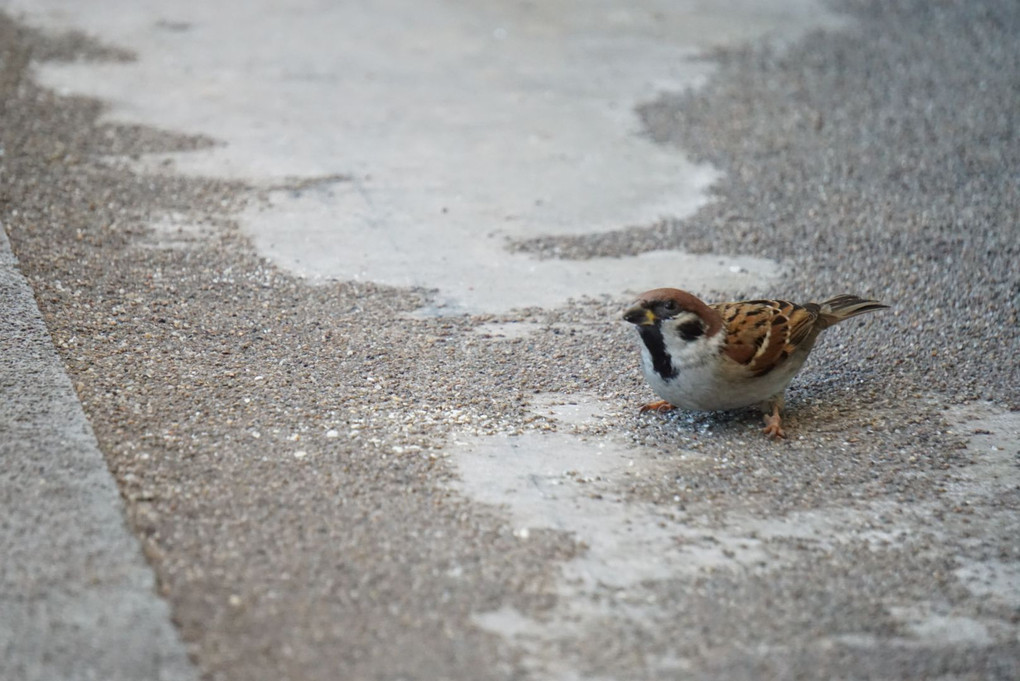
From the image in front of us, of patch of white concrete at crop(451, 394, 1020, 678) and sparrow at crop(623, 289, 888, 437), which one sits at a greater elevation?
sparrow at crop(623, 289, 888, 437)

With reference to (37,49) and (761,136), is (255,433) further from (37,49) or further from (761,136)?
(37,49)

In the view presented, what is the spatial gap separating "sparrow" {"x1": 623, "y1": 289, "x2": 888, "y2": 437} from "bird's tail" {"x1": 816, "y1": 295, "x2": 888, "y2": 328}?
0.30 meters

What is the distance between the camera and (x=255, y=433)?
364 cm

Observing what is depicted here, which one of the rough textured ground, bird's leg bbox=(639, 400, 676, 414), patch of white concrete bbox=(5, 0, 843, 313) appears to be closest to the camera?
the rough textured ground

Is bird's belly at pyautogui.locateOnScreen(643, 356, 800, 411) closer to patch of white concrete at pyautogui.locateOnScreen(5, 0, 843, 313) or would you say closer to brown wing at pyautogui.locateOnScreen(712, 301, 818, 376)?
brown wing at pyautogui.locateOnScreen(712, 301, 818, 376)

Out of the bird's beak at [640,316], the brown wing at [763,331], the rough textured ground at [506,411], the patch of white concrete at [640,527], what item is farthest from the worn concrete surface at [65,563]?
the brown wing at [763,331]

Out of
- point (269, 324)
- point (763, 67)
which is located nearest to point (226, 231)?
point (269, 324)

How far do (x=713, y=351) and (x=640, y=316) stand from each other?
10.4 inches

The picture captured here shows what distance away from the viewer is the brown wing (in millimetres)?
3711

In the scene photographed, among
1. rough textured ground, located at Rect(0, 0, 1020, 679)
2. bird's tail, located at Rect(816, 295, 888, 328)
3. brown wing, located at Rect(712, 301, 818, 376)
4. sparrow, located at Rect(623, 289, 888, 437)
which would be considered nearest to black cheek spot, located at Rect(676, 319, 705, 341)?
sparrow, located at Rect(623, 289, 888, 437)

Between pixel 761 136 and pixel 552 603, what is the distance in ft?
15.3

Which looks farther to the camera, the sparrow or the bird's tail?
the bird's tail

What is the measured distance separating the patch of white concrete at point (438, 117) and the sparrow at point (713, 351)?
1.29m

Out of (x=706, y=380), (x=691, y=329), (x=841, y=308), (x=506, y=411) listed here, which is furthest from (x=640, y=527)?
(x=841, y=308)
